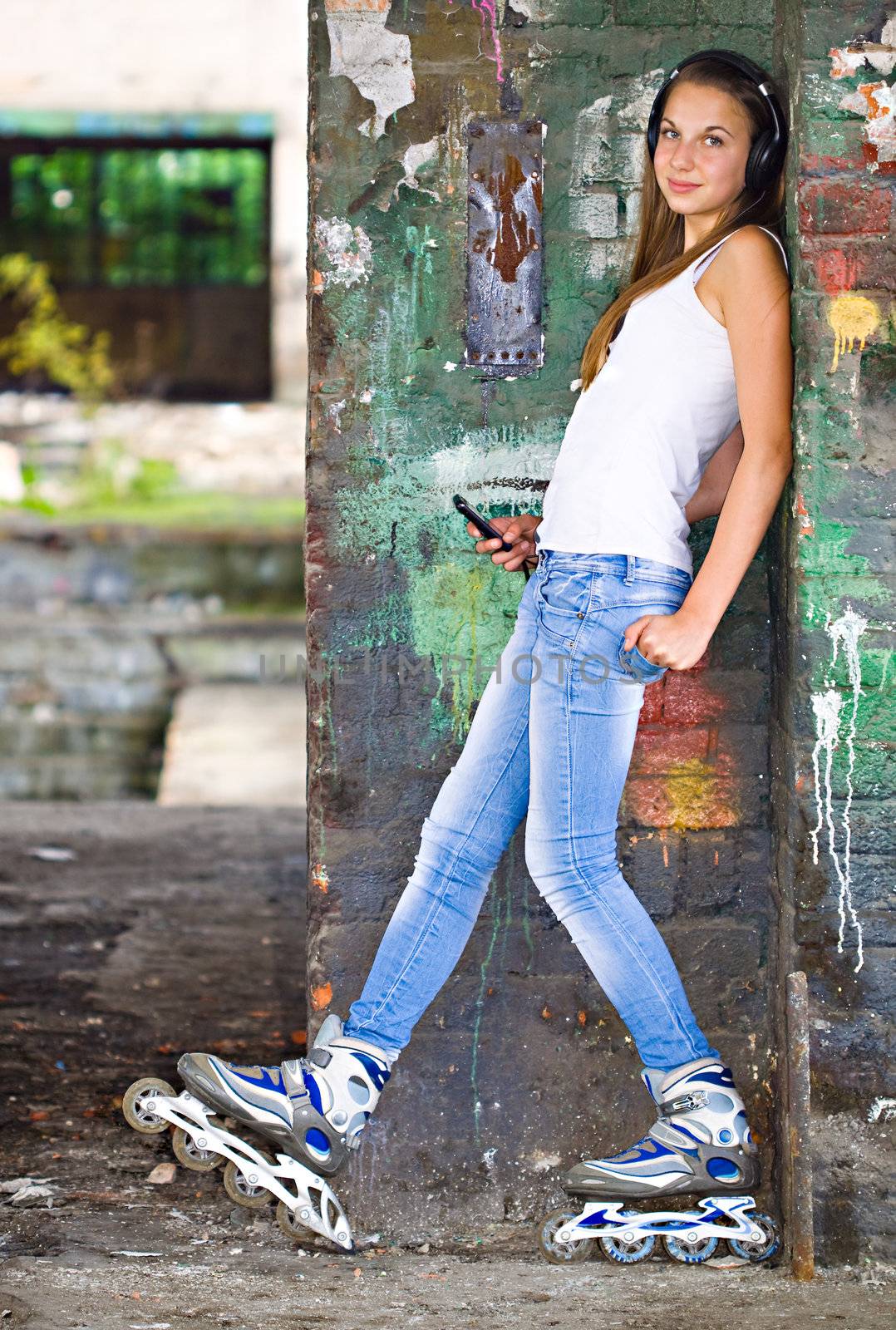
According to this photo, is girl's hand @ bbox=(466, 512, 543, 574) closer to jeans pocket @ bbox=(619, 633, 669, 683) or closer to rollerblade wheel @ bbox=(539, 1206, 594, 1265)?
jeans pocket @ bbox=(619, 633, 669, 683)

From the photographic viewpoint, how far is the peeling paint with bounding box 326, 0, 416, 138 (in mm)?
2617

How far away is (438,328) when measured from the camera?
2.68 metres

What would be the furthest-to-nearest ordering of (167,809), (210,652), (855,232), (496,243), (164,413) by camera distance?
(164,413), (210,652), (167,809), (496,243), (855,232)

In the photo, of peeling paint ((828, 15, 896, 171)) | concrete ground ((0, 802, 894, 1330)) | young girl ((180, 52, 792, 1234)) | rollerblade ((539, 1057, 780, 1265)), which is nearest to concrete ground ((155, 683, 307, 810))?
concrete ground ((0, 802, 894, 1330))

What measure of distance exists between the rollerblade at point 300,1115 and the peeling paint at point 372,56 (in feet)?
5.50

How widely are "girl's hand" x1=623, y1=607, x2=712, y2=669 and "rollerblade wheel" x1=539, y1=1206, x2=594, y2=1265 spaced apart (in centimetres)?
104

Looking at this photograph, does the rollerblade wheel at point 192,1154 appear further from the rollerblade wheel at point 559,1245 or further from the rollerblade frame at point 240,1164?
the rollerblade wheel at point 559,1245

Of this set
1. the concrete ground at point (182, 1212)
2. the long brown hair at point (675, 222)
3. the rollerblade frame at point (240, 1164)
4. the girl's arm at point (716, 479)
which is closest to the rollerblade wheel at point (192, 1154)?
the rollerblade frame at point (240, 1164)

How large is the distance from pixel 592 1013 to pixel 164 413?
12.2m

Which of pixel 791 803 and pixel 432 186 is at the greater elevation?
pixel 432 186

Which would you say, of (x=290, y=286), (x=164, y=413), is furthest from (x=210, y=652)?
(x=290, y=286)

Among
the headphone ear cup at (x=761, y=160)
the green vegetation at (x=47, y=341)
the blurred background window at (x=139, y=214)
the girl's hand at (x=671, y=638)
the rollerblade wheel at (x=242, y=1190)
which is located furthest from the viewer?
the blurred background window at (x=139, y=214)

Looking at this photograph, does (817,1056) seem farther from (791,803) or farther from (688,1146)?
(791,803)

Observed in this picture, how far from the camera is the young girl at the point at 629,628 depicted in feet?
7.97
